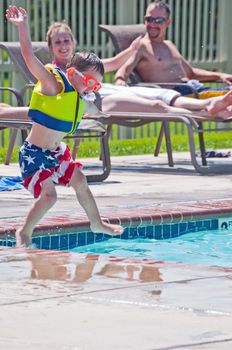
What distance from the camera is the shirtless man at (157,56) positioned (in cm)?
1227

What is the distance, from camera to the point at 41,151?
707 centimetres

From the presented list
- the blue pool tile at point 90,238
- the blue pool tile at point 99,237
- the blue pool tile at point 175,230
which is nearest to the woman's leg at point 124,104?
the blue pool tile at point 175,230

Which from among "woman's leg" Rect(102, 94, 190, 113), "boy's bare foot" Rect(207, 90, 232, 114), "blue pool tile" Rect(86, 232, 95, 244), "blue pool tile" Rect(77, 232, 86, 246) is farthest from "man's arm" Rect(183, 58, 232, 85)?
"blue pool tile" Rect(77, 232, 86, 246)

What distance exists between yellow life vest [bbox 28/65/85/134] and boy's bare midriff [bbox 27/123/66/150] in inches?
1.0

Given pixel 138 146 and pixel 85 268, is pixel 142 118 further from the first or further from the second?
pixel 85 268

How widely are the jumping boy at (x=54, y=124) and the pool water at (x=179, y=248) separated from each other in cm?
48

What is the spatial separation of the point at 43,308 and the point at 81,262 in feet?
3.89

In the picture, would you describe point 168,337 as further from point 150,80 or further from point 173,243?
point 150,80

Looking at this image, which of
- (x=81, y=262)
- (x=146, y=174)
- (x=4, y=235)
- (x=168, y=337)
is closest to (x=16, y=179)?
(x=146, y=174)

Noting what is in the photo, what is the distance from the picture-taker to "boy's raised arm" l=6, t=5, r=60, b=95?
7.02m

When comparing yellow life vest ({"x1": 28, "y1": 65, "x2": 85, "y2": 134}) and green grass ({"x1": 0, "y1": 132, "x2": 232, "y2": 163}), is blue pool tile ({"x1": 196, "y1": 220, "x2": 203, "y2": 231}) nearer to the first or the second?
yellow life vest ({"x1": 28, "y1": 65, "x2": 85, "y2": 134})

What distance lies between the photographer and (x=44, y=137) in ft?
23.3

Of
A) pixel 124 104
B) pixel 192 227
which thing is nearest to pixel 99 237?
pixel 192 227

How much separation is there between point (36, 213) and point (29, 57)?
904 mm
